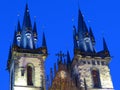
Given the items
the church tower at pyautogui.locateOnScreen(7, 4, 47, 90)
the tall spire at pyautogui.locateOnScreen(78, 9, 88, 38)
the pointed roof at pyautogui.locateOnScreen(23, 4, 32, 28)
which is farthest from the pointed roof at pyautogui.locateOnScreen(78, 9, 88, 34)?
the pointed roof at pyautogui.locateOnScreen(23, 4, 32, 28)

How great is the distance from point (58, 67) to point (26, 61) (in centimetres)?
315

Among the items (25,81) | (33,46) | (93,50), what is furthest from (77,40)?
(25,81)

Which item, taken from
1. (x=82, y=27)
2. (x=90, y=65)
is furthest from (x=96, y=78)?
(x=82, y=27)

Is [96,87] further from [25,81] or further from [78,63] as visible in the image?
[25,81]

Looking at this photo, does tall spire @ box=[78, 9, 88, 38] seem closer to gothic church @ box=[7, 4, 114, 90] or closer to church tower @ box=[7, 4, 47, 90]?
gothic church @ box=[7, 4, 114, 90]

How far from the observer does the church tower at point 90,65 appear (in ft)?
121

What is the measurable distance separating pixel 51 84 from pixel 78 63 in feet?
12.4

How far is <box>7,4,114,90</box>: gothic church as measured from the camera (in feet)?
119

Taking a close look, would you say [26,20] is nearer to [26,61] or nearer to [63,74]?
[26,61]

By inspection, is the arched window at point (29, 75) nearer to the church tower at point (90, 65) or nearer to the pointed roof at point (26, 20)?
the church tower at point (90, 65)

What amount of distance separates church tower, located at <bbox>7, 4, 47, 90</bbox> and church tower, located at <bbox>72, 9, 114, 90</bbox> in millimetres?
3372

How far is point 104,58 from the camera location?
38812mm

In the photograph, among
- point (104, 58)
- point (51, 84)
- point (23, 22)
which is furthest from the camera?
point (23, 22)

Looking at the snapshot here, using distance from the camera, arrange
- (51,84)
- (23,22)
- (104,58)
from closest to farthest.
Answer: (51,84)
(104,58)
(23,22)
